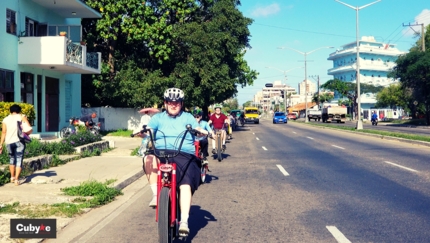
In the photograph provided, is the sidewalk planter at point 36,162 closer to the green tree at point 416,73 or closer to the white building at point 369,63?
the green tree at point 416,73

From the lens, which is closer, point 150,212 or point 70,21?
point 150,212

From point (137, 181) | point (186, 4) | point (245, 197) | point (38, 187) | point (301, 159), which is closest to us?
point (245, 197)

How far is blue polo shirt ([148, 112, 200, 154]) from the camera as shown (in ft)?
20.1

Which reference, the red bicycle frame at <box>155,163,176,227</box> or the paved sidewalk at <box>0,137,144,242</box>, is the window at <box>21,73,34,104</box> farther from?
the red bicycle frame at <box>155,163,176,227</box>

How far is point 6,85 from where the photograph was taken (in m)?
21.3

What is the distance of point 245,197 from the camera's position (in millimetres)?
9594

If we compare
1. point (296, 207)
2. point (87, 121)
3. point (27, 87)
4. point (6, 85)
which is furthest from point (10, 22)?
point (296, 207)

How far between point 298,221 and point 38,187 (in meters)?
5.69

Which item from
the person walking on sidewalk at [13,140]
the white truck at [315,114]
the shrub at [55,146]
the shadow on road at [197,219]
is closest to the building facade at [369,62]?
the white truck at [315,114]

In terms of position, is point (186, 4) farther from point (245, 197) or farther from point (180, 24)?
point (245, 197)


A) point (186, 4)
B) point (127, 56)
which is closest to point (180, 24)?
point (186, 4)

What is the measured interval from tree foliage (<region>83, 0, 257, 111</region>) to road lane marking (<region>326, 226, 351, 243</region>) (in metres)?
26.4

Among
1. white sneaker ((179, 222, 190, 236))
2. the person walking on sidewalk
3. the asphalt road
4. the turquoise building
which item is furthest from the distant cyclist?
white sneaker ((179, 222, 190, 236))

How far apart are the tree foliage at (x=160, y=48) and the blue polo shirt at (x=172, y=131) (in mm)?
26091
